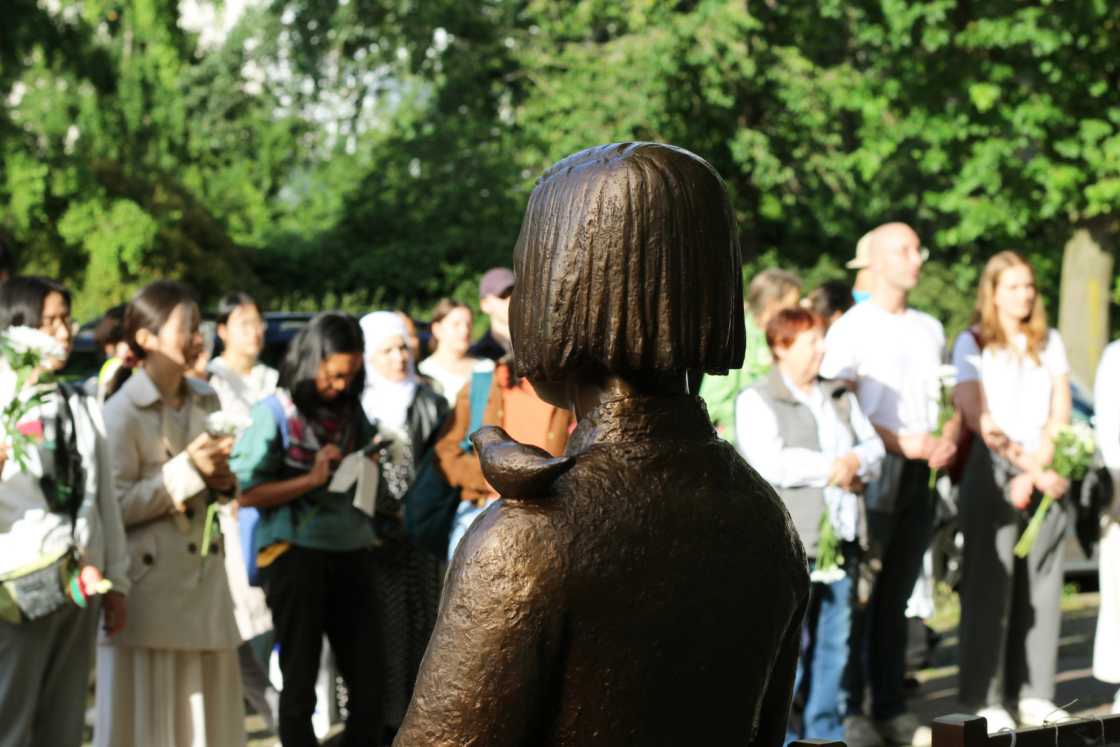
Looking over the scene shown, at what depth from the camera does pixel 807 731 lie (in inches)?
224

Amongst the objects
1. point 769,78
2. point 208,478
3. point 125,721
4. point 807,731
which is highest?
point 769,78

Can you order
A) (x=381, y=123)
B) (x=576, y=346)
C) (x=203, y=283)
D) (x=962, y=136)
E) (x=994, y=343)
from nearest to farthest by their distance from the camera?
1. (x=576, y=346)
2. (x=994, y=343)
3. (x=962, y=136)
4. (x=203, y=283)
5. (x=381, y=123)

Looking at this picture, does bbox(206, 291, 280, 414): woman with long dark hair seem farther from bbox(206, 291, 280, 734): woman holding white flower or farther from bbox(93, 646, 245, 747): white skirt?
bbox(93, 646, 245, 747): white skirt

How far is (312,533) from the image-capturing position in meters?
5.13

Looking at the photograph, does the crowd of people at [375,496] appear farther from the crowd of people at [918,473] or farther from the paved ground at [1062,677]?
the paved ground at [1062,677]

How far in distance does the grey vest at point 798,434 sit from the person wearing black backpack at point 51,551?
2.96 metres

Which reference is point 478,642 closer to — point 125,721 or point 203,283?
point 125,721

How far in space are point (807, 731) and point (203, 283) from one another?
68.0 feet

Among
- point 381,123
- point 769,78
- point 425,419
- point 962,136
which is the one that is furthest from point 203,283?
point 425,419

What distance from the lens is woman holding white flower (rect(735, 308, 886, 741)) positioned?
5465mm

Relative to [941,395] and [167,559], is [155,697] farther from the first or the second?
[941,395]

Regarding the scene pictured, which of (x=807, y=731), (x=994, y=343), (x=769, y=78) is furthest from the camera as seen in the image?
(x=769, y=78)

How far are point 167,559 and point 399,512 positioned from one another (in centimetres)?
166

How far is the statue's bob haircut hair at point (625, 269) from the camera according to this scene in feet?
5.05
